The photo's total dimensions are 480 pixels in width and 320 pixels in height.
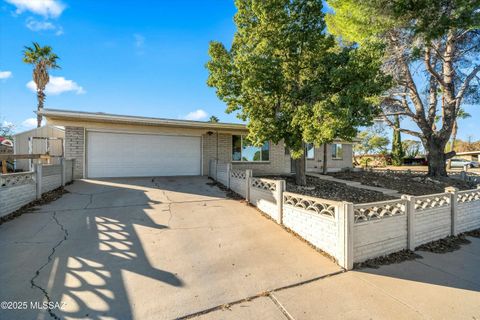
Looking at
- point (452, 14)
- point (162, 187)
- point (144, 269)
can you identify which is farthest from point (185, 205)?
point (452, 14)

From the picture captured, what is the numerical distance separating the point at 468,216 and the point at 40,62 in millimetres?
25247

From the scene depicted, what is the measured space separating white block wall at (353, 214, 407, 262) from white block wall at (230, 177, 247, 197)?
4.07 m

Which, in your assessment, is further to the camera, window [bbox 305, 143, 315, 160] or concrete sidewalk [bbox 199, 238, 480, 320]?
window [bbox 305, 143, 315, 160]

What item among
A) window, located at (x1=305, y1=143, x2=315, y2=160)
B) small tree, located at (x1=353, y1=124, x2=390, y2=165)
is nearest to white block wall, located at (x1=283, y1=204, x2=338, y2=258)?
window, located at (x1=305, y1=143, x2=315, y2=160)

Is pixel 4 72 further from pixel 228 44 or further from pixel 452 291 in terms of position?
pixel 452 291

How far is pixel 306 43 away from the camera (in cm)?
813

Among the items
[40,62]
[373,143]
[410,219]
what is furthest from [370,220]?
[373,143]

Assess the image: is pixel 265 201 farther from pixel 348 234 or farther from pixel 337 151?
pixel 337 151

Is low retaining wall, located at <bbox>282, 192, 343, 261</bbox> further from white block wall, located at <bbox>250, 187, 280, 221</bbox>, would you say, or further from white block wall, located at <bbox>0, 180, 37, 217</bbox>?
white block wall, located at <bbox>0, 180, 37, 217</bbox>

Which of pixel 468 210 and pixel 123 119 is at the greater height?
pixel 123 119

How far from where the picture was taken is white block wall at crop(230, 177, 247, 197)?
7.61 meters

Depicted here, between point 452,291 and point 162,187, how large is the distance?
8349mm

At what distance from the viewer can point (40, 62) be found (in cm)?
1641

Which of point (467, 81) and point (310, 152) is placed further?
point (310, 152)
